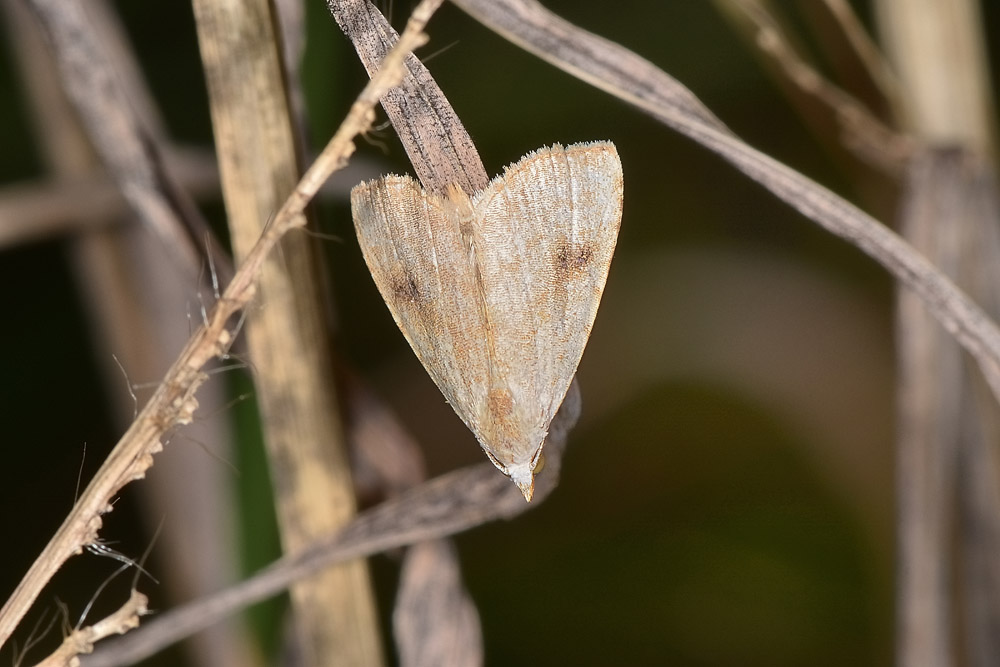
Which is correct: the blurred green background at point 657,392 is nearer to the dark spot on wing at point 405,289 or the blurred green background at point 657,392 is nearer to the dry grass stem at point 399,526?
the dry grass stem at point 399,526

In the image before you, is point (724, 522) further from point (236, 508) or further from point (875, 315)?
point (236, 508)

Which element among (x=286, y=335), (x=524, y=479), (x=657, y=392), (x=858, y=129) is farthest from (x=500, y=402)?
(x=657, y=392)

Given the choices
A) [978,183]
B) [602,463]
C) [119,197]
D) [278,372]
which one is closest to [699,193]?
[602,463]

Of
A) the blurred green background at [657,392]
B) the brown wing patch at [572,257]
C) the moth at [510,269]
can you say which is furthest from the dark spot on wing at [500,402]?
→ the blurred green background at [657,392]

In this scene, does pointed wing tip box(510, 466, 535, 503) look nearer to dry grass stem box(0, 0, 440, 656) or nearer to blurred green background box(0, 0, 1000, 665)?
dry grass stem box(0, 0, 440, 656)

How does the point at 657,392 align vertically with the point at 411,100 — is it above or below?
below

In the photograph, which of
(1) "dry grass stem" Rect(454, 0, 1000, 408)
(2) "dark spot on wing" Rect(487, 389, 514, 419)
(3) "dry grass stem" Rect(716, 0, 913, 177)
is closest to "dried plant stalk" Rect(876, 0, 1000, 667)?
(3) "dry grass stem" Rect(716, 0, 913, 177)

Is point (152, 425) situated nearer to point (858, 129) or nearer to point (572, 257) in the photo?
point (572, 257)
